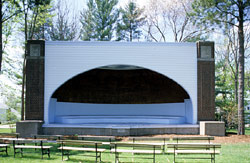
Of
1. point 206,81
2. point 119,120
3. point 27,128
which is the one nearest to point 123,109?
point 119,120

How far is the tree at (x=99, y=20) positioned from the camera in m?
31.3

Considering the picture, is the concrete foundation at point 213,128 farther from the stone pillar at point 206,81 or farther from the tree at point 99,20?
the tree at point 99,20

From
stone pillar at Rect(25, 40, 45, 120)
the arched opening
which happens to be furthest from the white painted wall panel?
stone pillar at Rect(25, 40, 45, 120)

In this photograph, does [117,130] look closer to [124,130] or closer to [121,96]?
[124,130]

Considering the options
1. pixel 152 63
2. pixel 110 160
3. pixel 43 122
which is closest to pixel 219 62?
pixel 152 63

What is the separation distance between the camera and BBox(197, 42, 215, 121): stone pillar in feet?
51.9

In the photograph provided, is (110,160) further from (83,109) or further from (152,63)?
(83,109)

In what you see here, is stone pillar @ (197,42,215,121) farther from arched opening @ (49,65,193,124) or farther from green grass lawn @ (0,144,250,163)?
green grass lawn @ (0,144,250,163)

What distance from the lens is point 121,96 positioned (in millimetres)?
21516

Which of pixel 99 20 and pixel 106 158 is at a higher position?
pixel 99 20

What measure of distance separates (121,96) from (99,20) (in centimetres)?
1333

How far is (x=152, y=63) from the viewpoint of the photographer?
16062 millimetres

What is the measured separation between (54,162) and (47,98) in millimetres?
8197

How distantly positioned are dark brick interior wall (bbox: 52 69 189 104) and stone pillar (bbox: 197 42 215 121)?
352cm
